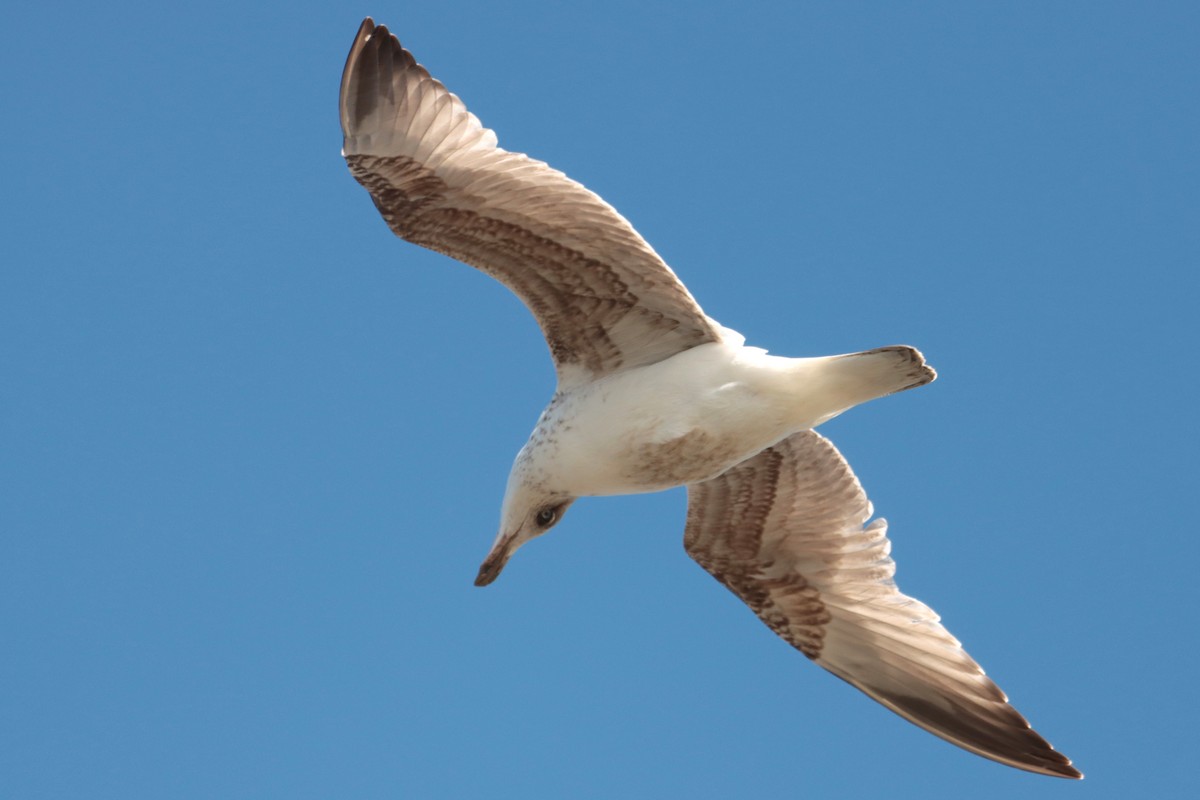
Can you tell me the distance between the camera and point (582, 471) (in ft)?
30.8

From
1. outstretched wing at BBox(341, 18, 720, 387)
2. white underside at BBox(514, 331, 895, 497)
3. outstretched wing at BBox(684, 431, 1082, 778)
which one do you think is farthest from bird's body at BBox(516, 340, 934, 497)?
outstretched wing at BBox(684, 431, 1082, 778)

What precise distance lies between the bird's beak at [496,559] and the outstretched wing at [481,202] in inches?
55.3

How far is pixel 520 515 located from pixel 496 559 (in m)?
0.31

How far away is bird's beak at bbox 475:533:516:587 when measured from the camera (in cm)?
968

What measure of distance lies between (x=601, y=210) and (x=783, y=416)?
1560 millimetres

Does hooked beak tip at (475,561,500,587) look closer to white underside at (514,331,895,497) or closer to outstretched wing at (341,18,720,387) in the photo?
white underside at (514,331,895,497)

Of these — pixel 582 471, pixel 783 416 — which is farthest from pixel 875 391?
pixel 582 471

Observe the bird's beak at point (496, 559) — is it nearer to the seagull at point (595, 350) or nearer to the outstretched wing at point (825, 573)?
the seagull at point (595, 350)

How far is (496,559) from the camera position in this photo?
9711 mm

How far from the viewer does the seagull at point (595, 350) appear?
890cm

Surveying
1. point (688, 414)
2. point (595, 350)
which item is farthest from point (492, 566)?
point (688, 414)

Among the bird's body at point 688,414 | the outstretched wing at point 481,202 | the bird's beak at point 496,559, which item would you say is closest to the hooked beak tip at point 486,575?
the bird's beak at point 496,559

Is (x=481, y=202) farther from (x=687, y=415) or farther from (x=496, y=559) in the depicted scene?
(x=496, y=559)

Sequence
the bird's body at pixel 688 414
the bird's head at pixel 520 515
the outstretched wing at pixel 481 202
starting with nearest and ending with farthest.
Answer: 1. the outstretched wing at pixel 481 202
2. the bird's body at pixel 688 414
3. the bird's head at pixel 520 515
